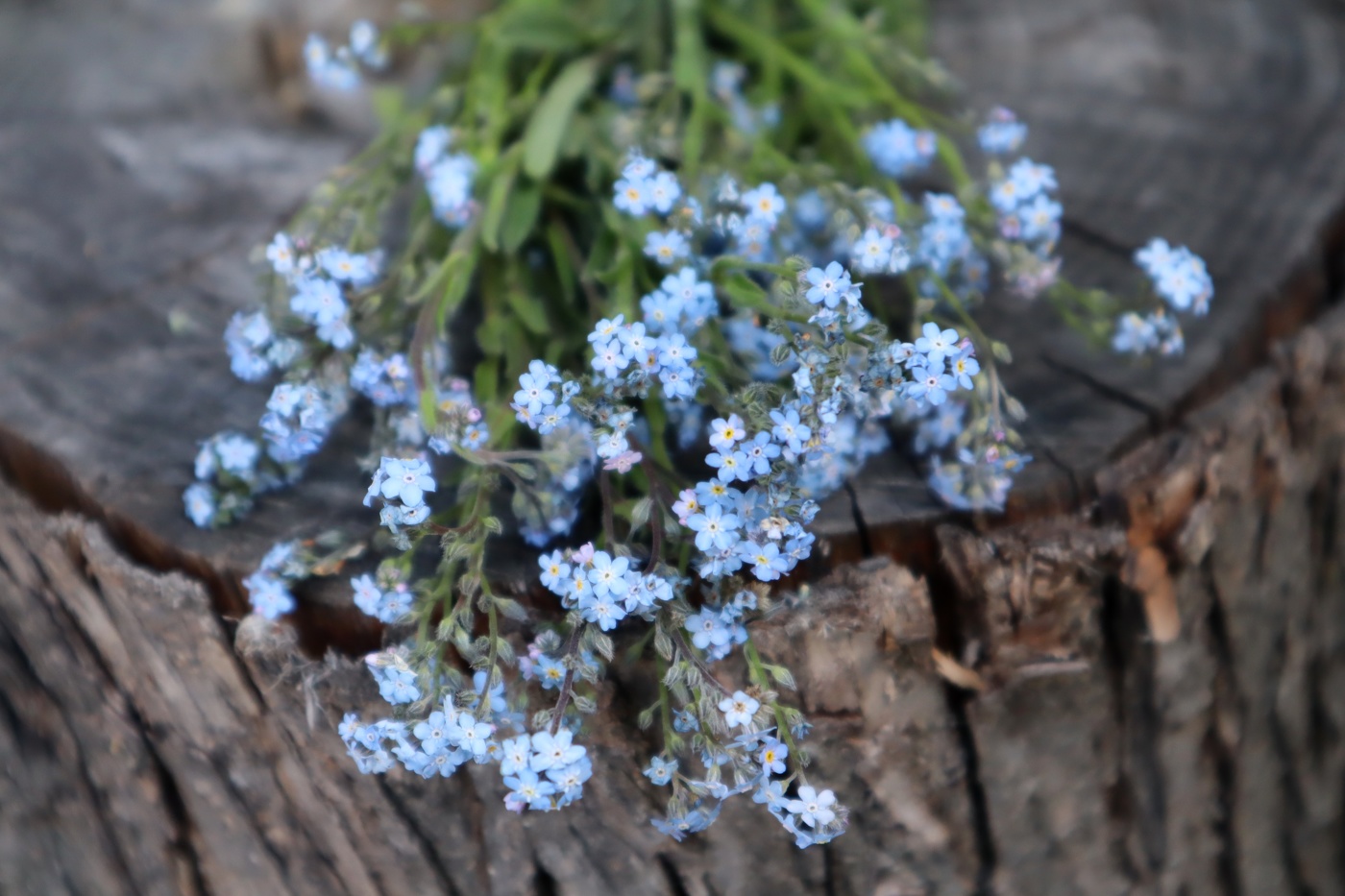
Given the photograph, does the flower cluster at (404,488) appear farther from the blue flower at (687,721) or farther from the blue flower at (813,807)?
the blue flower at (813,807)

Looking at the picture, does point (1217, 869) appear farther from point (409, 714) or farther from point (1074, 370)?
point (409, 714)

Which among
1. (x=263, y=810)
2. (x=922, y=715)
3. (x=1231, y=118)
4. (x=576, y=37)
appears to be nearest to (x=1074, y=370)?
(x=922, y=715)

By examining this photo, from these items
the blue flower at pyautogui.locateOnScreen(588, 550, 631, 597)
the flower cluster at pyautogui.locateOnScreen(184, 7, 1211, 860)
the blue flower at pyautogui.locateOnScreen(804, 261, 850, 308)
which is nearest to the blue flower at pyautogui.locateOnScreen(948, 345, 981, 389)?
the flower cluster at pyautogui.locateOnScreen(184, 7, 1211, 860)

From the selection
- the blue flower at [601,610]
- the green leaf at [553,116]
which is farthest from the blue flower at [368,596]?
the green leaf at [553,116]

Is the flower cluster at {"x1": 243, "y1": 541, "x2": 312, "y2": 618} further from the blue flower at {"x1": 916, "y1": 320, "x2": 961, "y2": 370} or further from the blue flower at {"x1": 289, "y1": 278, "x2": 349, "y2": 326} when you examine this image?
the blue flower at {"x1": 916, "y1": 320, "x2": 961, "y2": 370}

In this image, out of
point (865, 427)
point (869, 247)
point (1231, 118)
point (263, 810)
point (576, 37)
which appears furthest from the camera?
point (1231, 118)
